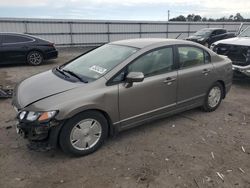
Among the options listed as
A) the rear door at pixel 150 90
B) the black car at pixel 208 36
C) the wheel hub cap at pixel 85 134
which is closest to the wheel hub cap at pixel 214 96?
the rear door at pixel 150 90

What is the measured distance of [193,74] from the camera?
15.3 ft

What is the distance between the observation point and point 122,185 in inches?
116

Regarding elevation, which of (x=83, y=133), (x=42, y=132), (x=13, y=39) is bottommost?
(x=83, y=133)

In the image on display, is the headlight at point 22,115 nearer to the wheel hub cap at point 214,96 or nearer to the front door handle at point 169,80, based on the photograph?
the front door handle at point 169,80

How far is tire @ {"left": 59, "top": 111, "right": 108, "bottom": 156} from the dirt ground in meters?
0.14

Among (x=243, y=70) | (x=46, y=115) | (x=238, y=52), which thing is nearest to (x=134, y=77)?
(x=46, y=115)

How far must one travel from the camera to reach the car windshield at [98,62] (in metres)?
3.79

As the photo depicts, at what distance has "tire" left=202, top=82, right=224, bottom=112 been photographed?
5.16 meters

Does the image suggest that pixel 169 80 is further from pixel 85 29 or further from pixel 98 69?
pixel 85 29

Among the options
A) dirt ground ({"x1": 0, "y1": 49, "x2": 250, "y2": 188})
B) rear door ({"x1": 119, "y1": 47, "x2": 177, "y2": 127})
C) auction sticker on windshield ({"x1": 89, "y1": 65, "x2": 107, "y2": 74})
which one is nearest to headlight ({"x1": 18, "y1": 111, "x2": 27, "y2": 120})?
dirt ground ({"x1": 0, "y1": 49, "x2": 250, "y2": 188})

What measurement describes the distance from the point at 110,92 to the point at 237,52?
17.8 feet

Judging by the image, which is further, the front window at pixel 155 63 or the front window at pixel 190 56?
the front window at pixel 190 56

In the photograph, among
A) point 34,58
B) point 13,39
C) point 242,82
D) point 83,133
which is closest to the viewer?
point 83,133

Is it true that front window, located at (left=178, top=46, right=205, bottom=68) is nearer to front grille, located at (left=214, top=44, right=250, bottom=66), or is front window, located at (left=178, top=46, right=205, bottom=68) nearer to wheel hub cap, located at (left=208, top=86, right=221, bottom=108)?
wheel hub cap, located at (left=208, top=86, right=221, bottom=108)
